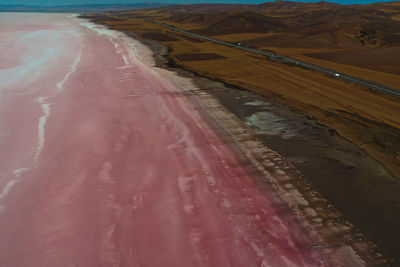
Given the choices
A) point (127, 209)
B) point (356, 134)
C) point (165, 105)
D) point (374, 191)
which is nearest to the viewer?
point (127, 209)

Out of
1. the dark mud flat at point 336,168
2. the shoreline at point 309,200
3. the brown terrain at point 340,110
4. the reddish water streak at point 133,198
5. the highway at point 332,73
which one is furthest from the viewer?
the highway at point 332,73

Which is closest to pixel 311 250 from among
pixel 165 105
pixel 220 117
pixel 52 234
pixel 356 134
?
pixel 52 234

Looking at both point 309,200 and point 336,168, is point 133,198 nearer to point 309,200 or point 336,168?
point 309,200

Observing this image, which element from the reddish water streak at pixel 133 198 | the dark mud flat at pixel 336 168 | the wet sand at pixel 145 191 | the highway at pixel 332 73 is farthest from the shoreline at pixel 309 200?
the highway at pixel 332 73

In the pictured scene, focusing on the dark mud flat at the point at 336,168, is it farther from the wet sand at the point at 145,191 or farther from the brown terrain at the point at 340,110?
the wet sand at the point at 145,191

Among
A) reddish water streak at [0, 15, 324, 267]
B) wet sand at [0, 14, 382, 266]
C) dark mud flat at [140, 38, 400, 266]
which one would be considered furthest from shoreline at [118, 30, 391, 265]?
reddish water streak at [0, 15, 324, 267]

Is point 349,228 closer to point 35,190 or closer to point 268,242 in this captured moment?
point 268,242
